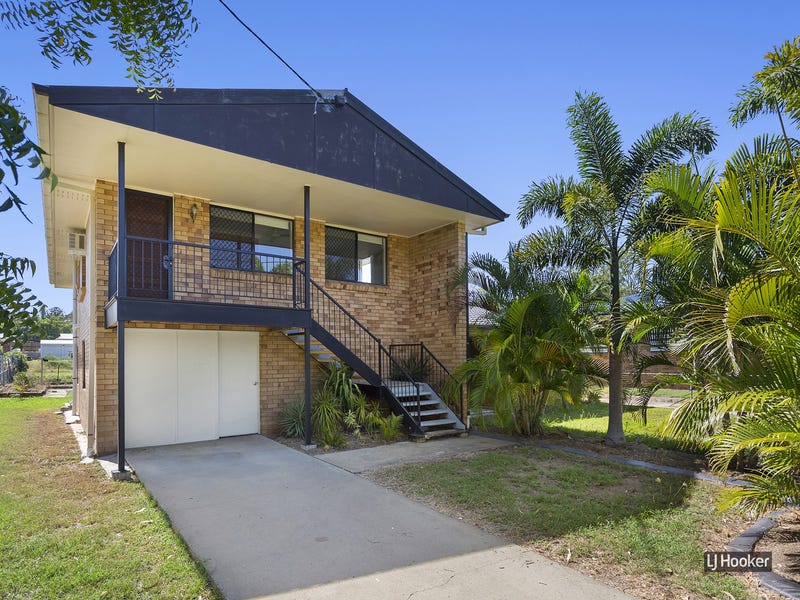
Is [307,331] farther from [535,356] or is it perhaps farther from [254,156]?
[535,356]

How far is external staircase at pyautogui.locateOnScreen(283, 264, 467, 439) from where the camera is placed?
9.60 metres

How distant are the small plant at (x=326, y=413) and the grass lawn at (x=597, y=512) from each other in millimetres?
2162

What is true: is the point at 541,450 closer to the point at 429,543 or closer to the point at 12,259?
the point at 429,543

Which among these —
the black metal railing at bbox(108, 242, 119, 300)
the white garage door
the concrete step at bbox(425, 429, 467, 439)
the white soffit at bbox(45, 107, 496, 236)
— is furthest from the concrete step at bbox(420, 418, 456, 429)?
the black metal railing at bbox(108, 242, 119, 300)

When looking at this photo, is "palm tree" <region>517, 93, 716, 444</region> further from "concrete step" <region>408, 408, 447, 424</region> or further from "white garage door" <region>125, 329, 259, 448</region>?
"white garage door" <region>125, 329, 259, 448</region>

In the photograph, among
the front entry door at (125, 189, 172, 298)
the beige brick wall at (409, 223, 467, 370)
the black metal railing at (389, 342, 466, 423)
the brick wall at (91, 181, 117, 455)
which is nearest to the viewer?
the brick wall at (91, 181, 117, 455)

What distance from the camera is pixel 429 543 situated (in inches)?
179

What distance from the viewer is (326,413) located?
9.18 m

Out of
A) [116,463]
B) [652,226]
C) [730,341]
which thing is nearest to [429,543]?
[730,341]

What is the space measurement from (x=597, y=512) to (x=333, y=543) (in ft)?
8.94

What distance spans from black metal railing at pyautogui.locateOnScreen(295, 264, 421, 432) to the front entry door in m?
2.44

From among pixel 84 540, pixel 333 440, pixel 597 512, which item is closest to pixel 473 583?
pixel 597 512

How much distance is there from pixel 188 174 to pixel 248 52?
4.28m

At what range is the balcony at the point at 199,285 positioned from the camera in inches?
297
